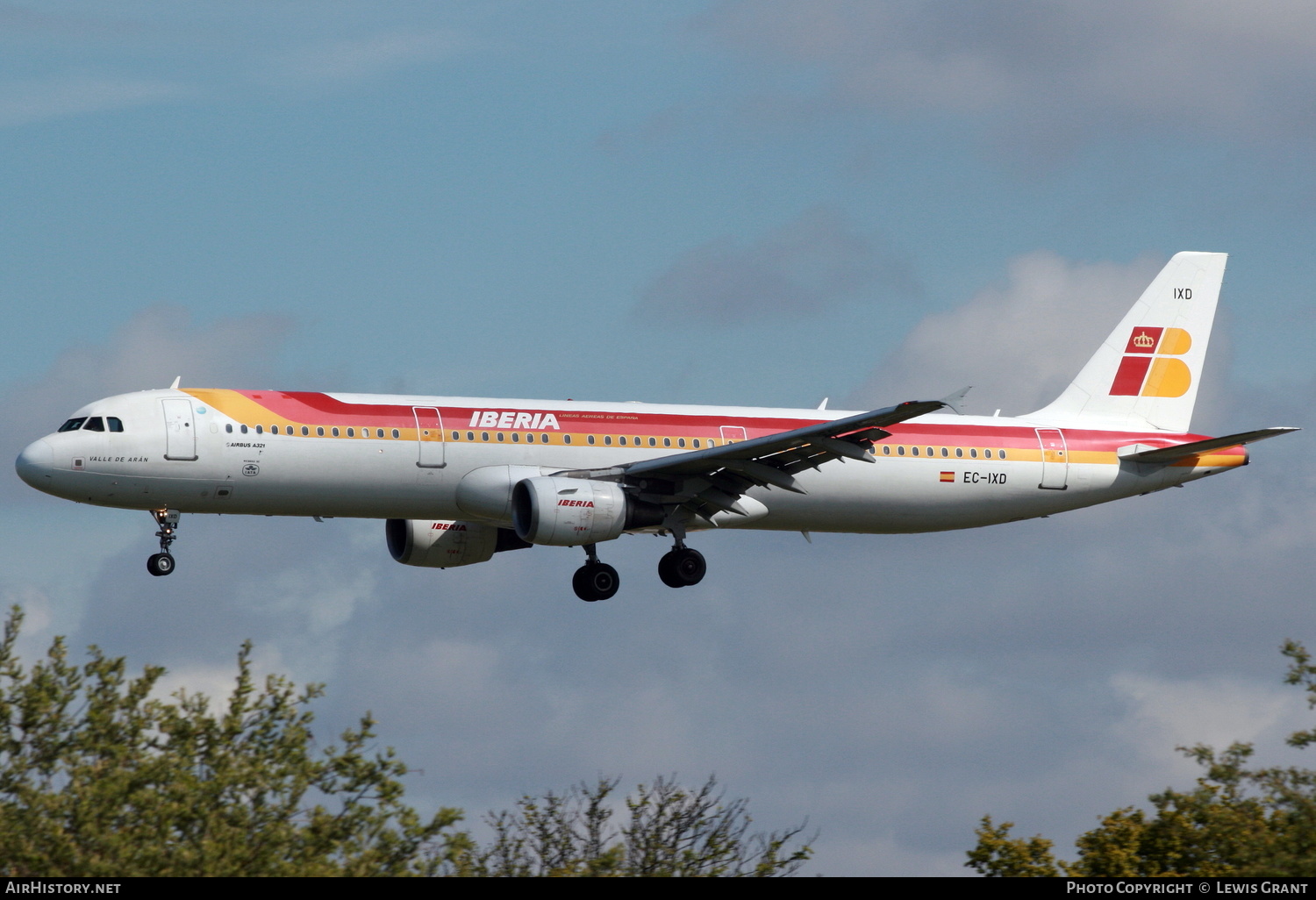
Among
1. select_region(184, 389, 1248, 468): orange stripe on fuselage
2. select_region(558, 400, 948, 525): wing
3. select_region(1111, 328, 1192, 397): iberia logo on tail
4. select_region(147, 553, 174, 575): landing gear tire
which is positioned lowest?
select_region(147, 553, 174, 575): landing gear tire

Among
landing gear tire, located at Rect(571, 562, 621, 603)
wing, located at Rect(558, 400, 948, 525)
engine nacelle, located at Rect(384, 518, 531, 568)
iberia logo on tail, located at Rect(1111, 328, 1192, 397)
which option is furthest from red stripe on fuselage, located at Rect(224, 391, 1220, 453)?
engine nacelle, located at Rect(384, 518, 531, 568)

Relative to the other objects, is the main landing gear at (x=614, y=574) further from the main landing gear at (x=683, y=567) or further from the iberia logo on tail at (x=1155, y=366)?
the iberia logo on tail at (x=1155, y=366)

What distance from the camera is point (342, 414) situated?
4169 centimetres

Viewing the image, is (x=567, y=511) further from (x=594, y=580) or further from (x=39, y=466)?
(x=39, y=466)

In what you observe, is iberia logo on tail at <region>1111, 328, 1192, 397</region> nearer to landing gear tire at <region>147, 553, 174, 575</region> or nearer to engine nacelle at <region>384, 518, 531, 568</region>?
engine nacelle at <region>384, 518, 531, 568</region>

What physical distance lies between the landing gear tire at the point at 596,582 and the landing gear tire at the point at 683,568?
126 cm

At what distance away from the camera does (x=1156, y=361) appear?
5203cm

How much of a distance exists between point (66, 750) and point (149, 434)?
13018 mm

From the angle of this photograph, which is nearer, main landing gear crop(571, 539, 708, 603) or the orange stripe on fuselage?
the orange stripe on fuselage

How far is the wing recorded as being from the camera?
4188 cm

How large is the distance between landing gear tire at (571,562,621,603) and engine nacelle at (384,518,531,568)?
343cm

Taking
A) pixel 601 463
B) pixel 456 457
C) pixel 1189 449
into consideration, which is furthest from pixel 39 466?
pixel 1189 449

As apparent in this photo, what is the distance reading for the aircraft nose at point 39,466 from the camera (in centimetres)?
4072

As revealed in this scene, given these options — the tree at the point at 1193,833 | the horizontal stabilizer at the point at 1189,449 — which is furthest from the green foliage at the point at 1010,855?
the horizontal stabilizer at the point at 1189,449
